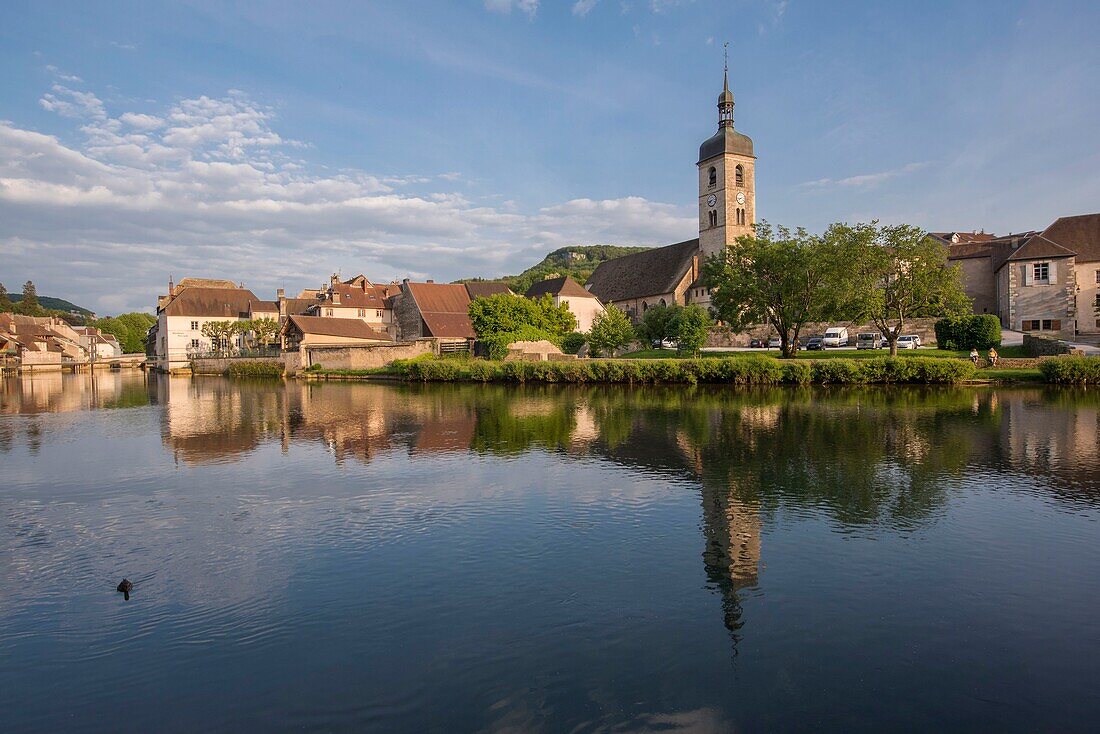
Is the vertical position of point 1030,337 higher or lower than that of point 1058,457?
higher

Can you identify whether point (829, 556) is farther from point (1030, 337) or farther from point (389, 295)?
point (389, 295)

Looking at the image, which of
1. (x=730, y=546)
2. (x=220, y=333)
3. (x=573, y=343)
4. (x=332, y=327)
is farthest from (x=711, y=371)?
(x=220, y=333)

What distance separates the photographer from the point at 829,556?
10.2 metres

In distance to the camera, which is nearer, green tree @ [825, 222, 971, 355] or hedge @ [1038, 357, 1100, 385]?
hedge @ [1038, 357, 1100, 385]

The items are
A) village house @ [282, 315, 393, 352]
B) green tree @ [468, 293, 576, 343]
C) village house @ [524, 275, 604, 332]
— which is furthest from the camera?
village house @ [524, 275, 604, 332]

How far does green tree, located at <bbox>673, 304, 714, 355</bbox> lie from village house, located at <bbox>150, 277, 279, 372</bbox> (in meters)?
48.9

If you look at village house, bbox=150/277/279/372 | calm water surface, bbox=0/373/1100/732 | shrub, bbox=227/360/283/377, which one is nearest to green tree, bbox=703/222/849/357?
calm water surface, bbox=0/373/1100/732

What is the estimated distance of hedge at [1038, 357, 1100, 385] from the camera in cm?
3500

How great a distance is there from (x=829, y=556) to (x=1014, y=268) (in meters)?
54.2

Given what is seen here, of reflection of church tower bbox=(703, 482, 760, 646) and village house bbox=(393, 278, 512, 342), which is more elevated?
village house bbox=(393, 278, 512, 342)

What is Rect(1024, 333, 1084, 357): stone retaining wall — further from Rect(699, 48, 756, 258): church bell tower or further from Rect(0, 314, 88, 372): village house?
Rect(0, 314, 88, 372): village house

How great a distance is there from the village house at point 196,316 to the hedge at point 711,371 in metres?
39.1

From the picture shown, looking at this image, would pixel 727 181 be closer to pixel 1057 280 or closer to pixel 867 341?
pixel 867 341

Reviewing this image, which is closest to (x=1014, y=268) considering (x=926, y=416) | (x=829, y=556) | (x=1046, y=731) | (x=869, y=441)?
(x=926, y=416)
